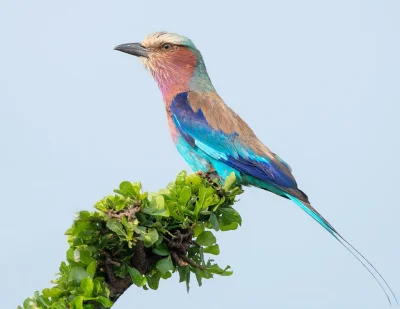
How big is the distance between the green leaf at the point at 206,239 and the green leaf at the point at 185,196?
0.79 feet

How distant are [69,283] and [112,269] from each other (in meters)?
0.27

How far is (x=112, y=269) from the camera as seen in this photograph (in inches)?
197

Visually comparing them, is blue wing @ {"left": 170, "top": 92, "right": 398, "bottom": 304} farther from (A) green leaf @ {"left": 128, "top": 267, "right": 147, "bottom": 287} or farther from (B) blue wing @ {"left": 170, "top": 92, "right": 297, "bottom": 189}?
(A) green leaf @ {"left": 128, "top": 267, "right": 147, "bottom": 287}

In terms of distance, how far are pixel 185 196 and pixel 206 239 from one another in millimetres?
308

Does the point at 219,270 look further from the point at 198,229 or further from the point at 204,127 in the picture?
the point at 204,127

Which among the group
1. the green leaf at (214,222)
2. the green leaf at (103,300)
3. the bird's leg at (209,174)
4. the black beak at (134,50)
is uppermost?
the black beak at (134,50)

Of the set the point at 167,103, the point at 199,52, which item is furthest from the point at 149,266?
the point at 199,52

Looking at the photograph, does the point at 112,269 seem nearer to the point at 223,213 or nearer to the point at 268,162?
the point at 223,213

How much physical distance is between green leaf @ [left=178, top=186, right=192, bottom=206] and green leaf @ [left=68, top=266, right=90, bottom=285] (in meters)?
0.79

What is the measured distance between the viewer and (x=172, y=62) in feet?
24.5

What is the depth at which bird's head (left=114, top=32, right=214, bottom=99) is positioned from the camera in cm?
740

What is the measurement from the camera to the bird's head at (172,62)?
7.40 m

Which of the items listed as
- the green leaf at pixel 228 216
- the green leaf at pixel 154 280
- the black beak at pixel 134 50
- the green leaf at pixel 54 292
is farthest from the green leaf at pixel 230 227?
the black beak at pixel 134 50

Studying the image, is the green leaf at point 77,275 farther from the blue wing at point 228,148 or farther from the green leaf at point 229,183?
the blue wing at point 228,148
